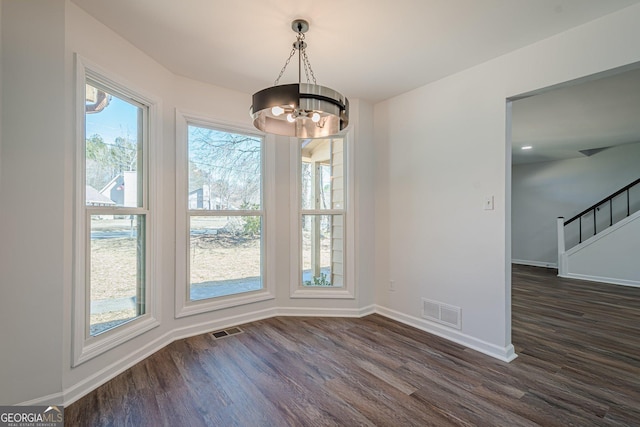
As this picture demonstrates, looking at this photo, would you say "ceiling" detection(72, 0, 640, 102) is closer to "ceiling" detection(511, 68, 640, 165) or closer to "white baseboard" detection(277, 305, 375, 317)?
"ceiling" detection(511, 68, 640, 165)

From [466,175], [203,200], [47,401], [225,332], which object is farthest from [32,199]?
[466,175]

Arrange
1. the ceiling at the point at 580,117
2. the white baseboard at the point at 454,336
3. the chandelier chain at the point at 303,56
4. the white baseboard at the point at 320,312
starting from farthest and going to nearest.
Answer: the white baseboard at the point at 320,312 → the ceiling at the point at 580,117 → the white baseboard at the point at 454,336 → the chandelier chain at the point at 303,56

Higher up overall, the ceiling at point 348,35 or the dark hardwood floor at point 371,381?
the ceiling at point 348,35

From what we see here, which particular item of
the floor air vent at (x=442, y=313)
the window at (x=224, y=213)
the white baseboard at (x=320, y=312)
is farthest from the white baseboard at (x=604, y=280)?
the window at (x=224, y=213)

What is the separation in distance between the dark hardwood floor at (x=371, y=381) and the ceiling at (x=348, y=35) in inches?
105

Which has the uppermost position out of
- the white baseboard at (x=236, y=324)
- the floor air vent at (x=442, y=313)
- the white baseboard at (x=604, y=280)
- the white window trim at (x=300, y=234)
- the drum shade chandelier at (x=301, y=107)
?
the drum shade chandelier at (x=301, y=107)

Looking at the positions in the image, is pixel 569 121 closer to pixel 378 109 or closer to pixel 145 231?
pixel 378 109

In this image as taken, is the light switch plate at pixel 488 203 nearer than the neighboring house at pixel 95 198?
No

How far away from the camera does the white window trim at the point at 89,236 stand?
6.51 feet

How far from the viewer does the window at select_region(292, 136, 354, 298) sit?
3645 mm

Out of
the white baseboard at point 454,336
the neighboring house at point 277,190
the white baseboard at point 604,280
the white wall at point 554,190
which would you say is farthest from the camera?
the white wall at point 554,190

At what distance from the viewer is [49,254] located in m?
1.85

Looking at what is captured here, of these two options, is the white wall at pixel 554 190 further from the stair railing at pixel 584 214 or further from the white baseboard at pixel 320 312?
the white baseboard at pixel 320 312

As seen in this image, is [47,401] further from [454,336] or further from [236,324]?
Result: [454,336]
